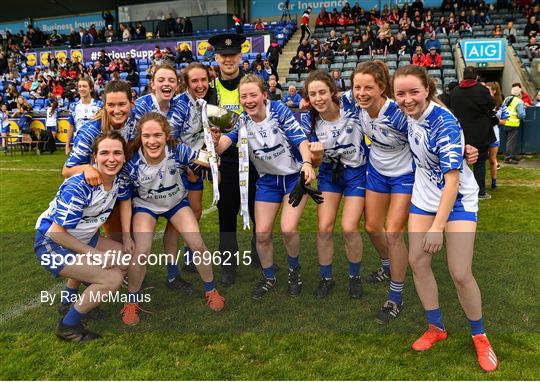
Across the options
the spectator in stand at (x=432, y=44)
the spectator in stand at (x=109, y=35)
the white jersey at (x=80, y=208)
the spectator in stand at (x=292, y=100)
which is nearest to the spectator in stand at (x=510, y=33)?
the spectator in stand at (x=432, y=44)

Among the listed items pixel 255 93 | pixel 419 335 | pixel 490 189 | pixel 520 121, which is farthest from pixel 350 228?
pixel 520 121

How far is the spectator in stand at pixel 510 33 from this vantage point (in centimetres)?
1630

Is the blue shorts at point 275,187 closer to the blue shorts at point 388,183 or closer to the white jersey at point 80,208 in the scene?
the blue shorts at point 388,183

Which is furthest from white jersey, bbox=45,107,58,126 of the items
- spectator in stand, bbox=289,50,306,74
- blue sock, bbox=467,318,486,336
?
blue sock, bbox=467,318,486,336

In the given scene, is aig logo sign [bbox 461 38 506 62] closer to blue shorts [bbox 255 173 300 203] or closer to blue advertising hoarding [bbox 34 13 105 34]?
blue shorts [bbox 255 173 300 203]

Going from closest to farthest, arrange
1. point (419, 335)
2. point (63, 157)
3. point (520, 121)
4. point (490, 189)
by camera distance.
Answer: point (419, 335), point (490, 189), point (520, 121), point (63, 157)

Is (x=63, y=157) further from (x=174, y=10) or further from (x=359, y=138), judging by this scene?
(x=174, y=10)

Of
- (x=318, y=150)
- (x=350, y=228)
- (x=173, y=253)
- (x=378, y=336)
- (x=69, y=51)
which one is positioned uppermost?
(x=69, y=51)

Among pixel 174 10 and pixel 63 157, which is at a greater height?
pixel 174 10

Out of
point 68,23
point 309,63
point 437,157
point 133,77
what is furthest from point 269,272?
point 68,23

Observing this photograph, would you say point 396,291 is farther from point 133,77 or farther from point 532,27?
point 133,77

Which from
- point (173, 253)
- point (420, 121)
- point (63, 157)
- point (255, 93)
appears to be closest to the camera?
point (420, 121)

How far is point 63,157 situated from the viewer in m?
14.1

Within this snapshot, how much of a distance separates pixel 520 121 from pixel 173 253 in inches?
387
